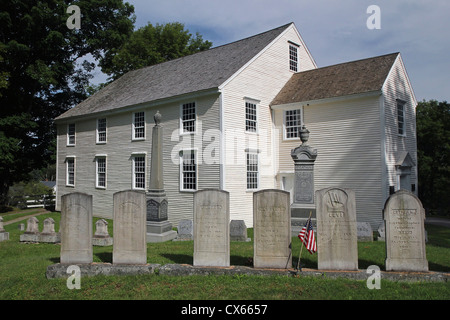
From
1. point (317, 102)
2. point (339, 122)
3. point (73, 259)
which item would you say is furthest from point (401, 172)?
point (73, 259)

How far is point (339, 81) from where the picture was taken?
17969mm

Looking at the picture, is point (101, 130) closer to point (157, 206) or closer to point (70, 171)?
point (70, 171)

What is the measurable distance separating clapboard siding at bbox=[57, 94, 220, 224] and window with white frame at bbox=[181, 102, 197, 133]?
0.84 feet

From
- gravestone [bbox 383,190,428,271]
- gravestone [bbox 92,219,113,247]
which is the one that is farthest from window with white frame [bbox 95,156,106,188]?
gravestone [bbox 383,190,428,271]

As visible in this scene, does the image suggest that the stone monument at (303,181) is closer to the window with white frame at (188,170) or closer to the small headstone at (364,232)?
the small headstone at (364,232)

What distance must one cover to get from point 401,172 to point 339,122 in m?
3.87

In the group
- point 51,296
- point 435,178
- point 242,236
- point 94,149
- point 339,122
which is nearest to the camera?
point 51,296

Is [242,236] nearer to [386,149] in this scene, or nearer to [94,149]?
[386,149]

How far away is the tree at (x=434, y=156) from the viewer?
1209 inches

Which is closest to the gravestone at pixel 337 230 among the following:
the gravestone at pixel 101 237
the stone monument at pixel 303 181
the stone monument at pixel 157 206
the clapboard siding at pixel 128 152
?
the stone monument at pixel 303 181

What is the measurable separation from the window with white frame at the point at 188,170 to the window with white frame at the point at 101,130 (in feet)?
25.2

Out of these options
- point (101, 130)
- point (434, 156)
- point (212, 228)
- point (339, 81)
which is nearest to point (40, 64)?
point (101, 130)

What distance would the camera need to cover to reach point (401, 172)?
17.0 metres
